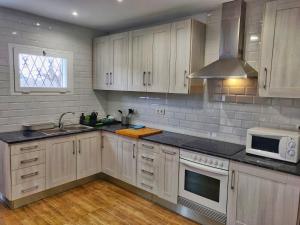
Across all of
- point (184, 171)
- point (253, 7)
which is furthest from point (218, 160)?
point (253, 7)

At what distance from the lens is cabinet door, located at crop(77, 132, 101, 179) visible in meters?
3.46

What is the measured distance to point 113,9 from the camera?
2994 mm

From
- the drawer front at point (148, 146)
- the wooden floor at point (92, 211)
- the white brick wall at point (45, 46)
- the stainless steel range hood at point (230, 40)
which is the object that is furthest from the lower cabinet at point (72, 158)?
the stainless steel range hood at point (230, 40)

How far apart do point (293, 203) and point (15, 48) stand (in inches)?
148

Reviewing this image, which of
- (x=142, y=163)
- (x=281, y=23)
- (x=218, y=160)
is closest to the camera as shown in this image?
(x=281, y=23)

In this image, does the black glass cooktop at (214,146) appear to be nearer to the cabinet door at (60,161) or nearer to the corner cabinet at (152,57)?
the corner cabinet at (152,57)

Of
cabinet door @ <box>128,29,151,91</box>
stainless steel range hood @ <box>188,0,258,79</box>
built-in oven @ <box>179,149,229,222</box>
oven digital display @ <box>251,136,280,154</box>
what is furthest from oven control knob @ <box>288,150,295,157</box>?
cabinet door @ <box>128,29,151,91</box>

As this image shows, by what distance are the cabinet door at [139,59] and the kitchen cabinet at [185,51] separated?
0.48 m

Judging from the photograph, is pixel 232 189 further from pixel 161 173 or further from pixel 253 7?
pixel 253 7

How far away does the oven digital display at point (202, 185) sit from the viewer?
2424 millimetres

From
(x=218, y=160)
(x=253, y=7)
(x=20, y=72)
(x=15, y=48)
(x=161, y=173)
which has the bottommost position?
(x=161, y=173)

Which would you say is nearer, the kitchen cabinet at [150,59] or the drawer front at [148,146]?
the drawer front at [148,146]

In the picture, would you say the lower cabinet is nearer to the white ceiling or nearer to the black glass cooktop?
the black glass cooktop

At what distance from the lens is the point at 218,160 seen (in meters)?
2.38
